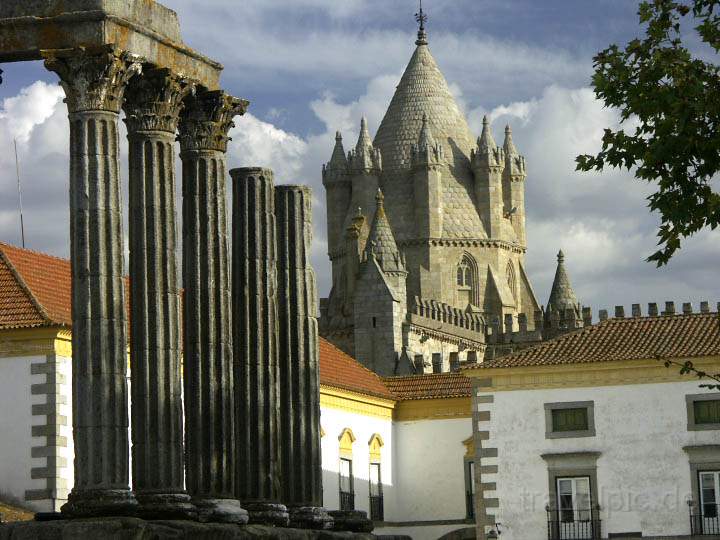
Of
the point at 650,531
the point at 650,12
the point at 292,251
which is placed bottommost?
the point at 650,531

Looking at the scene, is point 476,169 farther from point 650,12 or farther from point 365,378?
point 650,12

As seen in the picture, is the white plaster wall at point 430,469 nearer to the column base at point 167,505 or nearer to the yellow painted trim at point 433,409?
the yellow painted trim at point 433,409

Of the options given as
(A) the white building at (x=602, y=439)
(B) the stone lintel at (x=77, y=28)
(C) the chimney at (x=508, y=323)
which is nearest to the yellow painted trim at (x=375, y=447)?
(A) the white building at (x=602, y=439)

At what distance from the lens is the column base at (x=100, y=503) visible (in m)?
23.1

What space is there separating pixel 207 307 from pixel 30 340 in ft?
52.5

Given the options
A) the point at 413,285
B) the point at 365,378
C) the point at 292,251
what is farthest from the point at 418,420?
the point at 413,285

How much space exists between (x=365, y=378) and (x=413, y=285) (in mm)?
79332

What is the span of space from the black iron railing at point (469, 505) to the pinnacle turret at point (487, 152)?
85.5 meters

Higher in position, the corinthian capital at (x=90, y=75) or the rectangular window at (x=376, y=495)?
the corinthian capital at (x=90, y=75)

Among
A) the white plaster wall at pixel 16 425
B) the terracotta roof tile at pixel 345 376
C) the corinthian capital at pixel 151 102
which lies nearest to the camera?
the corinthian capital at pixel 151 102

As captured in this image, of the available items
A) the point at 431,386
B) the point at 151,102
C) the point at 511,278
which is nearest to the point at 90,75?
the point at 151,102

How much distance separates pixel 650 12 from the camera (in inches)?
1028

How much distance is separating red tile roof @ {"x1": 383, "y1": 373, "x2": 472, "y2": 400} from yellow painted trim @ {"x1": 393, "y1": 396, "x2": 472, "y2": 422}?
154 mm

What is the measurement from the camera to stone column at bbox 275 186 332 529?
2911cm
